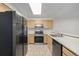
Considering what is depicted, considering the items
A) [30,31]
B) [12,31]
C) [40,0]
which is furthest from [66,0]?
[30,31]

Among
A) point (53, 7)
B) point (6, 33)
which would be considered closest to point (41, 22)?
point (53, 7)

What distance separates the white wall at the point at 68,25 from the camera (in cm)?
947

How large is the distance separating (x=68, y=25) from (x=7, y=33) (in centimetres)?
800

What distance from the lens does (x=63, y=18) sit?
10.4m

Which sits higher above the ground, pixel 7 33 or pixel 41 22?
pixel 41 22

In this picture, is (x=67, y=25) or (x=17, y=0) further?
(x=67, y=25)

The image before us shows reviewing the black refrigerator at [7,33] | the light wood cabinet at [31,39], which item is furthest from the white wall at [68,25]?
the black refrigerator at [7,33]

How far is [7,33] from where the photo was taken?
8.64 feet

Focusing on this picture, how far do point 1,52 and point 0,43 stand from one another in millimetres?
198

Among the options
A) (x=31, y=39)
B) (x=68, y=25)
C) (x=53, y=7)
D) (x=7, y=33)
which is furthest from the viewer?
(x=31, y=39)

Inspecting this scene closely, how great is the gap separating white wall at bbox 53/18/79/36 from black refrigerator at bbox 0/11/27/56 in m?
7.52

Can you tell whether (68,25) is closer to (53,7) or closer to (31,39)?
(31,39)

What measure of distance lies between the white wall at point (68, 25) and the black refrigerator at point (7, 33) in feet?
24.7

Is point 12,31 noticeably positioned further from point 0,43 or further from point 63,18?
point 63,18
